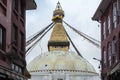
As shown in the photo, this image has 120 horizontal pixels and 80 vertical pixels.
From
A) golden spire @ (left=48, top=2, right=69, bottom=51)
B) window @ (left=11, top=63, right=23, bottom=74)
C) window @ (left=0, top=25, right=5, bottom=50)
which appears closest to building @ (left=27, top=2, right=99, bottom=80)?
golden spire @ (left=48, top=2, right=69, bottom=51)

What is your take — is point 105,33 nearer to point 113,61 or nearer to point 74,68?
point 113,61

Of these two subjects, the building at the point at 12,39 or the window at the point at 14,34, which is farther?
the window at the point at 14,34

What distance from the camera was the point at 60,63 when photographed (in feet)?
330

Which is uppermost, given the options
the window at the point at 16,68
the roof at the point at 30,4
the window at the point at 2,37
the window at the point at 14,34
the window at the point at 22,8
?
the roof at the point at 30,4

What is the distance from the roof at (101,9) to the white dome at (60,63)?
43690 millimetres

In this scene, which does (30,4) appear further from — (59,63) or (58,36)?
(58,36)

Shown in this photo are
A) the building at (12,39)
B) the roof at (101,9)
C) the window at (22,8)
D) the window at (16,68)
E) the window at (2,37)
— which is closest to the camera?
the building at (12,39)

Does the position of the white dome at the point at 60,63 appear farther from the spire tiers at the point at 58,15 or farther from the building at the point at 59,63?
the spire tiers at the point at 58,15

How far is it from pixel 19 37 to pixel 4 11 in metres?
5.86

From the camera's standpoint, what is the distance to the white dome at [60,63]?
9875 centimetres

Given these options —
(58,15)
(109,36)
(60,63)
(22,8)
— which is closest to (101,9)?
(109,36)

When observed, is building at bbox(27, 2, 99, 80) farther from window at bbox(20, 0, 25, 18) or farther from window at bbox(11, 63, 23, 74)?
window at bbox(11, 63, 23, 74)

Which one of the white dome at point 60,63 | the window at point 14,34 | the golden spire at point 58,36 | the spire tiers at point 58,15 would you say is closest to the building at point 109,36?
the window at point 14,34

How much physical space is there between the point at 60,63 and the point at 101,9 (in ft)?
166
